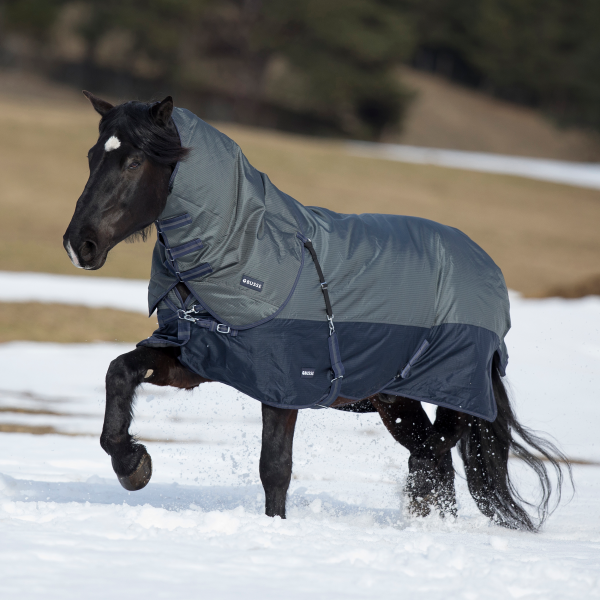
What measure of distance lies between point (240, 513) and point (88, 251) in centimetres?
110

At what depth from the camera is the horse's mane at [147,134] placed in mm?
2939

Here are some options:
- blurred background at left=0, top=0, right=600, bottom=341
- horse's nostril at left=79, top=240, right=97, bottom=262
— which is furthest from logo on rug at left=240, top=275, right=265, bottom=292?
blurred background at left=0, top=0, right=600, bottom=341

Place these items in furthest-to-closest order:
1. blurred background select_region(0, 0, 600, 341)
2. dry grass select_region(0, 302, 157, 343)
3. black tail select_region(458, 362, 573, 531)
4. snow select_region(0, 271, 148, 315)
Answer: blurred background select_region(0, 0, 600, 341) < snow select_region(0, 271, 148, 315) < dry grass select_region(0, 302, 157, 343) < black tail select_region(458, 362, 573, 531)

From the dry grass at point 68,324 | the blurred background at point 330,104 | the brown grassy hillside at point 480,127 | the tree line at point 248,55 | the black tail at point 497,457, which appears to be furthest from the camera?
the brown grassy hillside at point 480,127

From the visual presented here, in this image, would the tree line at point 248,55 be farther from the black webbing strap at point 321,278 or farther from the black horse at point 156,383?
the black webbing strap at point 321,278

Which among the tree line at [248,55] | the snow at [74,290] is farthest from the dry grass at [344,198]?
the tree line at [248,55]

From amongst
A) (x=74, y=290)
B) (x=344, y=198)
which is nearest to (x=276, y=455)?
(x=74, y=290)

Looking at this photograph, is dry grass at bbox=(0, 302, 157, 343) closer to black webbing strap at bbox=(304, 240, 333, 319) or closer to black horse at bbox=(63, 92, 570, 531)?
black horse at bbox=(63, 92, 570, 531)

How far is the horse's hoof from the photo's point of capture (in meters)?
3.12

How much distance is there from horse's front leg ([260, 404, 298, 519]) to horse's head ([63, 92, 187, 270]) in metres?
0.91

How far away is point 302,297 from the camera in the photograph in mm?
3215

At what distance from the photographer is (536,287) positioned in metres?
14.5

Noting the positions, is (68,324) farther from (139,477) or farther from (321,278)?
(321,278)

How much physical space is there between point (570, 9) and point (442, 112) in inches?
439
